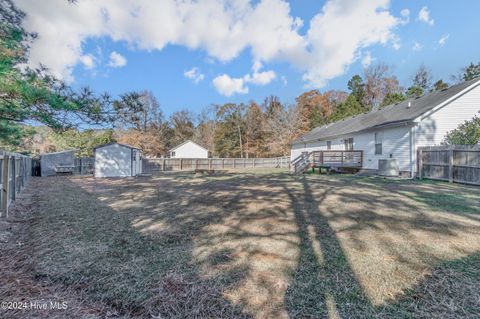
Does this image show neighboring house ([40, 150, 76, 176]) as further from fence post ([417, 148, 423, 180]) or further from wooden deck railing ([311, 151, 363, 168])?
fence post ([417, 148, 423, 180])

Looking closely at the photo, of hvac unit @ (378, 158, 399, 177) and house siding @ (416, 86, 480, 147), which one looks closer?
house siding @ (416, 86, 480, 147)

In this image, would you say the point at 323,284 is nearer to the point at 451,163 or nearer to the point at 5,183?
the point at 5,183

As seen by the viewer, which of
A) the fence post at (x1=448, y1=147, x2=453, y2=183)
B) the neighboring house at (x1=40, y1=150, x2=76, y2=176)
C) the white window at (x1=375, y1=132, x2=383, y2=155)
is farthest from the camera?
the neighboring house at (x1=40, y1=150, x2=76, y2=176)

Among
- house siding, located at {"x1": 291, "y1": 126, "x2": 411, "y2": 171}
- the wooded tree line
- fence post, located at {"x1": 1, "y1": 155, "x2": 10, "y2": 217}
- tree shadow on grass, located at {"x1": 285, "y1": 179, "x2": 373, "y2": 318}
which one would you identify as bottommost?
tree shadow on grass, located at {"x1": 285, "y1": 179, "x2": 373, "y2": 318}

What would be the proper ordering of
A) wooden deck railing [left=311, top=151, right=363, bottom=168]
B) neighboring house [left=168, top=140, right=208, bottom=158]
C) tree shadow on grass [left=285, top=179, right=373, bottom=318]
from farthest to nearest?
neighboring house [left=168, top=140, right=208, bottom=158]
wooden deck railing [left=311, top=151, right=363, bottom=168]
tree shadow on grass [left=285, top=179, right=373, bottom=318]

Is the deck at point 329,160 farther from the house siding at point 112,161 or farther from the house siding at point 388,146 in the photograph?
the house siding at point 112,161

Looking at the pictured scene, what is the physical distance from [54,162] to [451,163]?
23.9m

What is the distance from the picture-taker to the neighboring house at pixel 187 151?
31797 mm

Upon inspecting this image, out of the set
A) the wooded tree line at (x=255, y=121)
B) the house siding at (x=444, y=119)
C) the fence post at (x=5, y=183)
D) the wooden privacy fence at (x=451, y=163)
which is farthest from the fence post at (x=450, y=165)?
the fence post at (x=5, y=183)

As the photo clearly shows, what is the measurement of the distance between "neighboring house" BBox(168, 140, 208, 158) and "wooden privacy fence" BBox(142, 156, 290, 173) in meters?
6.26

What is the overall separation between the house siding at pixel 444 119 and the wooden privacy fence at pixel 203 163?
618 inches

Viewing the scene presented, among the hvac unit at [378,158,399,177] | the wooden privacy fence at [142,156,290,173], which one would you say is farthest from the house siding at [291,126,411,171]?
the wooden privacy fence at [142,156,290,173]

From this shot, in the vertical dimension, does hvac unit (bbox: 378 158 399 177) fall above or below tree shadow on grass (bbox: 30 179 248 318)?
above

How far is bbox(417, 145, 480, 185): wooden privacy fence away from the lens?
9.14 m
